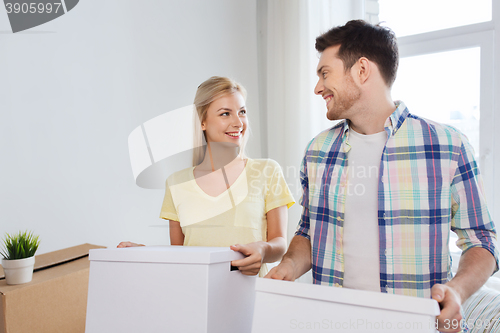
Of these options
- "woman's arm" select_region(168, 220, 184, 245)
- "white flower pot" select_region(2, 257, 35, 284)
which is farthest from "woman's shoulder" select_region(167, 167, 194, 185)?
"white flower pot" select_region(2, 257, 35, 284)

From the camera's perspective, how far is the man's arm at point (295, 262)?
90cm

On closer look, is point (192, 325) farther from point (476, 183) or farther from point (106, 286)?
point (476, 183)

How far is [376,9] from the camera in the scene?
1.95 metres

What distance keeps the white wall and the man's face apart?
974 millimetres

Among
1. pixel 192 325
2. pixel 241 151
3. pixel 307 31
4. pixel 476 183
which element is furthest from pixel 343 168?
pixel 307 31

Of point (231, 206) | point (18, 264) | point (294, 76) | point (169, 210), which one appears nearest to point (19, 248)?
point (18, 264)

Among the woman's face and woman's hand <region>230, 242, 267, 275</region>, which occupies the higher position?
the woman's face

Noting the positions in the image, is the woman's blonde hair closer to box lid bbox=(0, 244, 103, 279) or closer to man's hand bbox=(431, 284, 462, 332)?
box lid bbox=(0, 244, 103, 279)

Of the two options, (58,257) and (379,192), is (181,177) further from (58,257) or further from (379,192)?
(379,192)

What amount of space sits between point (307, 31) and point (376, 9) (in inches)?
13.9

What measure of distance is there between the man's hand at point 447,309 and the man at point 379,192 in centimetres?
17

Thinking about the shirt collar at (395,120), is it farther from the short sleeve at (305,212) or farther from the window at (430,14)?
the window at (430,14)

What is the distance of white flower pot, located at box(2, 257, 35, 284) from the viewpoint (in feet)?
3.20

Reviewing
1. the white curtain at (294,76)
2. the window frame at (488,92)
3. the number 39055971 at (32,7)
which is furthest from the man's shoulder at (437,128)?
the number 39055971 at (32,7)
